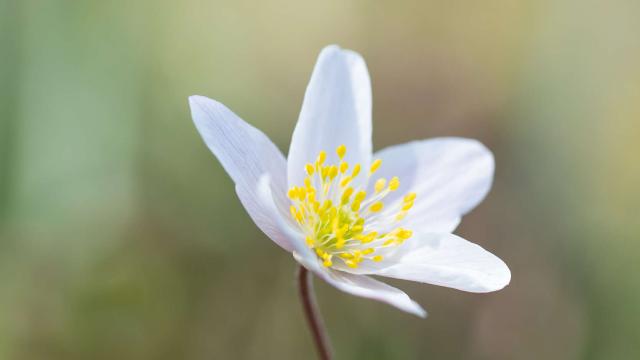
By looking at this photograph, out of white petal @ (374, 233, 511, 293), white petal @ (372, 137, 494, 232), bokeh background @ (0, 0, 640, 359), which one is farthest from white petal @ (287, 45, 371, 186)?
bokeh background @ (0, 0, 640, 359)

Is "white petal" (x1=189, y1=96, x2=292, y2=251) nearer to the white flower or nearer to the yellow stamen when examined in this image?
the white flower

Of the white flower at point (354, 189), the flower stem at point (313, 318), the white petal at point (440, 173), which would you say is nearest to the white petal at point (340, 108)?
the white flower at point (354, 189)

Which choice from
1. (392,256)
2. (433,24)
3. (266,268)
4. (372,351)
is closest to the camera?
(392,256)

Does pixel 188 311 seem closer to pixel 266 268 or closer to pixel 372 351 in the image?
pixel 266 268

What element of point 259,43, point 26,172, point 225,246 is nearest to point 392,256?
point 225,246

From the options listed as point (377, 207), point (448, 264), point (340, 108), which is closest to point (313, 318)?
point (448, 264)

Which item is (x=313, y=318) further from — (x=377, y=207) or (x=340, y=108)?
(x=340, y=108)
